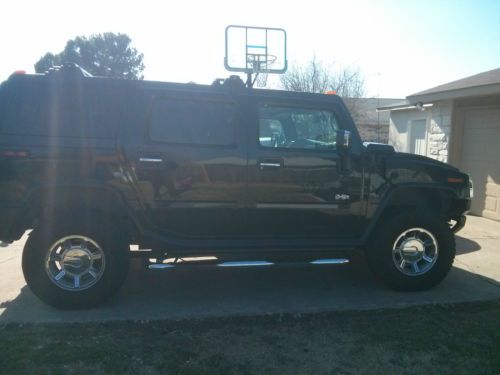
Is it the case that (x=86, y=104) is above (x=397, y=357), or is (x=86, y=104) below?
above

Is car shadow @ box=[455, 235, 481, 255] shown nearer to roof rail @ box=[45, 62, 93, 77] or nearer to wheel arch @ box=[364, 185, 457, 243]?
wheel arch @ box=[364, 185, 457, 243]

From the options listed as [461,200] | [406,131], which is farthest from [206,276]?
[406,131]

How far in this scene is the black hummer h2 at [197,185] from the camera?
12.6 feet

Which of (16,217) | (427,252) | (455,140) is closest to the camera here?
(16,217)

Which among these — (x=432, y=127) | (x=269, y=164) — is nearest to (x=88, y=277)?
(x=269, y=164)

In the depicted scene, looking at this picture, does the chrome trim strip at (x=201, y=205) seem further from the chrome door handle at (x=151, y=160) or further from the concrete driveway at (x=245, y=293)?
the concrete driveway at (x=245, y=293)

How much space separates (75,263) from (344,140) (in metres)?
2.78

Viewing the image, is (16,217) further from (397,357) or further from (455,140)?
(455,140)

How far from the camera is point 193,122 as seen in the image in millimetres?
4137

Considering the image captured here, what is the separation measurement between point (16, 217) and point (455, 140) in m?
8.81

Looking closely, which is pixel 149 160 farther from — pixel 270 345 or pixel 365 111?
pixel 365 111

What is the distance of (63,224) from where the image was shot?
12.7 ft

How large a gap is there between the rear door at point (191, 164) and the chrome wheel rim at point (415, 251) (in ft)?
5.74

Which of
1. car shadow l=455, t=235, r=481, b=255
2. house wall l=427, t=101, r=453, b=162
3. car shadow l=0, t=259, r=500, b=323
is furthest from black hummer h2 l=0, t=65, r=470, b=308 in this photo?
house wall l=427, t=101, r=453, b=162
